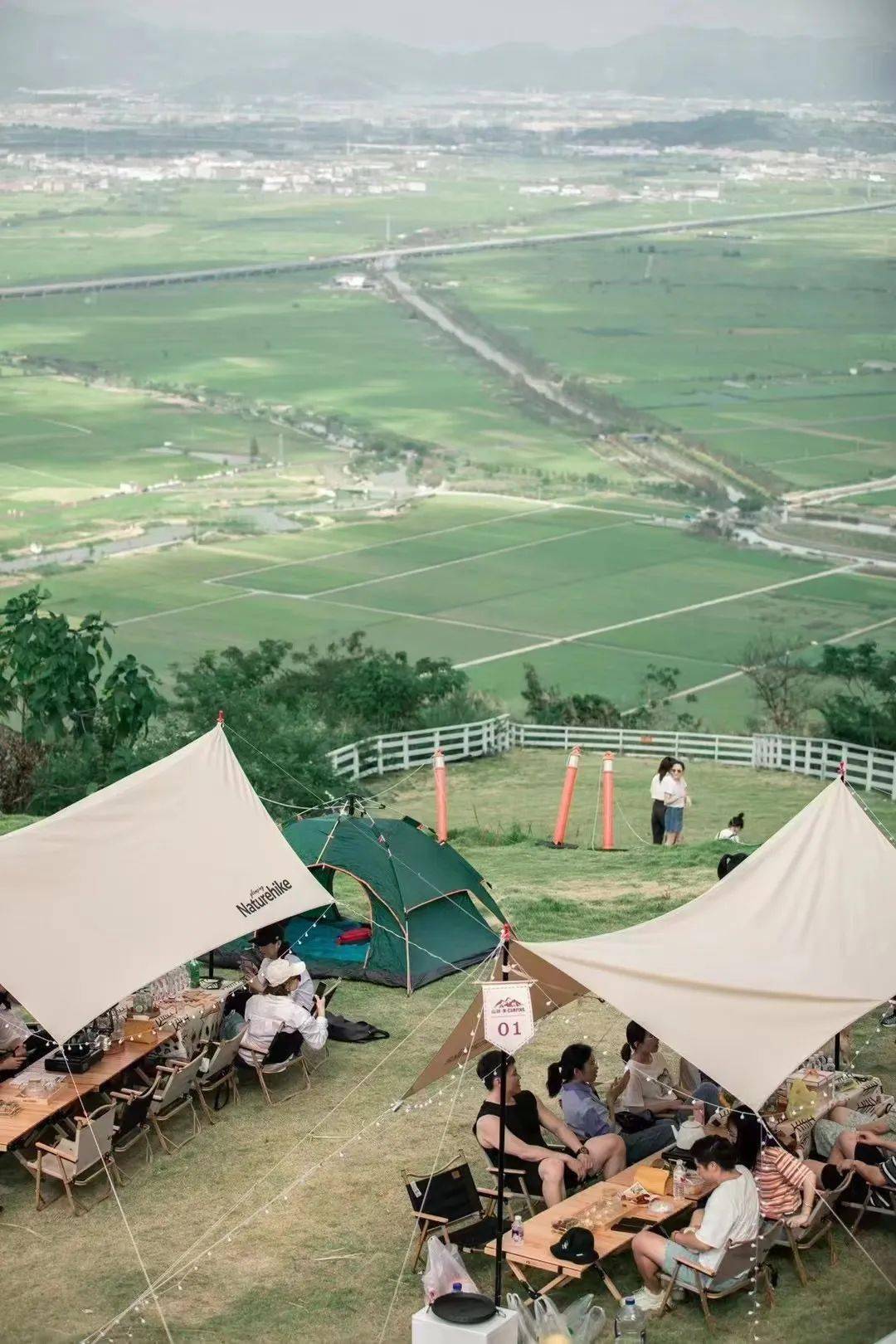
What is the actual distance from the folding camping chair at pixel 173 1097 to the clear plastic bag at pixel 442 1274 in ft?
8.55

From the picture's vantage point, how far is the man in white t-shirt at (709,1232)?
888cm

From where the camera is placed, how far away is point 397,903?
14.3m

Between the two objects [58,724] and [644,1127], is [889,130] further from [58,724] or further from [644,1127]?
[644,1127]

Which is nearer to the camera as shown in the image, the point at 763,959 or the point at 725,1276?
the point at 725,1276

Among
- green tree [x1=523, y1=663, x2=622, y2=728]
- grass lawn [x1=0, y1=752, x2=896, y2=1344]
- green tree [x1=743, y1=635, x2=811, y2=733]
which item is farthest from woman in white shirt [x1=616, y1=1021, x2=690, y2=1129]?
green tree [x1=743, y1=635, x2=811, y2=733]

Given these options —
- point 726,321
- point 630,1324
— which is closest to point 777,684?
point 630,1324

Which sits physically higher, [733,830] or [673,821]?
[733,830]

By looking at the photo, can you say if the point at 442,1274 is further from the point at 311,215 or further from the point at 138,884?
the point at 311,215

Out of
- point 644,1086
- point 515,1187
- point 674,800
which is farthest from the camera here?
point 674,800

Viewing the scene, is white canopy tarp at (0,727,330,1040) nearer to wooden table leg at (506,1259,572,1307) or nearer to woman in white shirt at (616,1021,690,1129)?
woman in white shirt at (616,1021,690,1129)

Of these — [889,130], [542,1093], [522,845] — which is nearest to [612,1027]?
[542,1093]

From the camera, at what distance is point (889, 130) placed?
7944 centimetres

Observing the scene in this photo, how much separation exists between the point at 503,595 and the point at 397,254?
2774 centimetres

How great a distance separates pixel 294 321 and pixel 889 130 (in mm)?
27165
